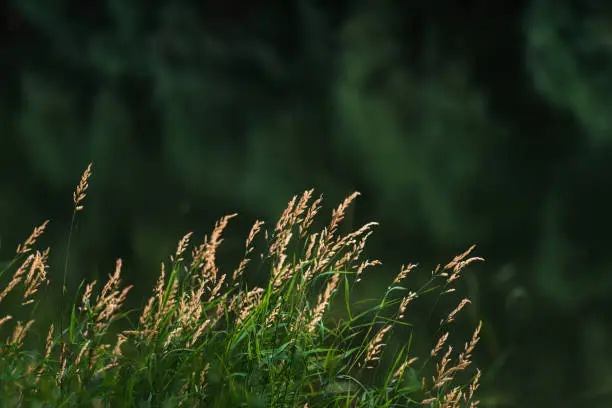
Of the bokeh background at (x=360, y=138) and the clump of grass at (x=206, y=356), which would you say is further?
the bokeh background at (x=360, y=138)

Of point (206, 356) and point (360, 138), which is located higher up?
point (360, 138)

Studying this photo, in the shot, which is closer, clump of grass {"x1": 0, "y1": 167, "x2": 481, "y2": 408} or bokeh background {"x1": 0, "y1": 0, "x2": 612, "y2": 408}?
clump of grass {"x1": 0, "y1": 167, "x2": 481, "y2": 408}

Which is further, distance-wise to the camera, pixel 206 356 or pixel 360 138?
pixel 360 138

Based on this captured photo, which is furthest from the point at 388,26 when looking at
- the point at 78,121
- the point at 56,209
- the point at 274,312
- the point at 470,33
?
the point at 274,312

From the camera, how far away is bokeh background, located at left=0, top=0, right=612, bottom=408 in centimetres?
835

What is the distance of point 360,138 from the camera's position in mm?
Result: 15156

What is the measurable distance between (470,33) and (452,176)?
1218 centimetres

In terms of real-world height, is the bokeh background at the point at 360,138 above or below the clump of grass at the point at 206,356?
above

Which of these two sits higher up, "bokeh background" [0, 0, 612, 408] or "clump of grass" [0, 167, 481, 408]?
"bokeh background" [0, 0, 612, 408]

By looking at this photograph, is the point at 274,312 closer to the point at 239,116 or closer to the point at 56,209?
the point at 56,209

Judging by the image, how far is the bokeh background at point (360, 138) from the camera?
8.35 metres

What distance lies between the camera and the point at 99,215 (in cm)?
1016

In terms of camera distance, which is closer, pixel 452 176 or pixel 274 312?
pixel 274 312

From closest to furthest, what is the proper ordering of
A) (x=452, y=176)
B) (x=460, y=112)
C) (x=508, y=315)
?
(x=508, y=315), (x=452, y=176), (x=460, y=112)
